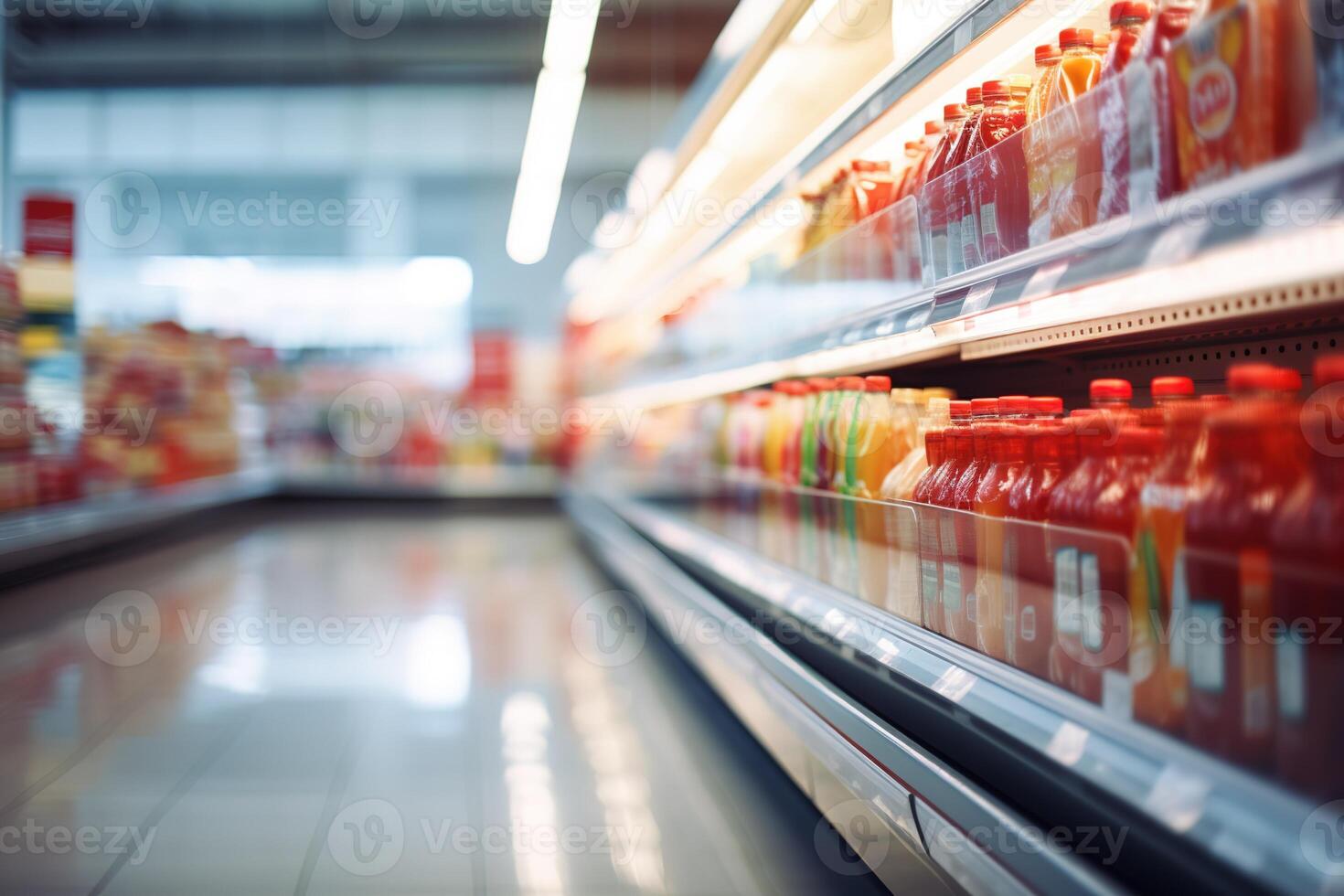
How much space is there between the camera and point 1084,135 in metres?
1.14

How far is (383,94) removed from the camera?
10.1 meters

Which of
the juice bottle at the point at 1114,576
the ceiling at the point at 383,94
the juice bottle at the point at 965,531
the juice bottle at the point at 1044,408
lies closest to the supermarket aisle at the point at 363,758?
the juice bottle at the point at 965,531

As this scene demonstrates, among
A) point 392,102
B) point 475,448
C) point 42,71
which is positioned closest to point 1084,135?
point 475,448

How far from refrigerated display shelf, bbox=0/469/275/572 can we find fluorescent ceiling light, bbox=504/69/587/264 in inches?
120

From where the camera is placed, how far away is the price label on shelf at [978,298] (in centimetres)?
129

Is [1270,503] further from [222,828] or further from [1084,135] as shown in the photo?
[222,828]

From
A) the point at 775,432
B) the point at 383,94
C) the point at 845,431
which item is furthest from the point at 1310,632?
the point at 383,94

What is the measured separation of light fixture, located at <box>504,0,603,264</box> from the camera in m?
3.73

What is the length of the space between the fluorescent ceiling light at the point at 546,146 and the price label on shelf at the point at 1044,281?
12.2ft

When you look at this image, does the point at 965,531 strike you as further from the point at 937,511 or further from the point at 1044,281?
the point at 1044,281

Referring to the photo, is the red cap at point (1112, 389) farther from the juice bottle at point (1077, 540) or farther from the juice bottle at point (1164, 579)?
the juice bottle at point (1164, 579)

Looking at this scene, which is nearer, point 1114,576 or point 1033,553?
point 1114,576

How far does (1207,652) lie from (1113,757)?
16 centimetres

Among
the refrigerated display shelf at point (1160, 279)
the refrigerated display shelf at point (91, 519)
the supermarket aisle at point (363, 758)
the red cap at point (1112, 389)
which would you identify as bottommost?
the supermarket aisle at point (363, 758)
